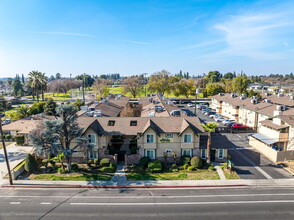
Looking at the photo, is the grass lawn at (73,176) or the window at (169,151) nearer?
the grass lawn at (73,176)

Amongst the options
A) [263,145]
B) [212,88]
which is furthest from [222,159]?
[212,88]

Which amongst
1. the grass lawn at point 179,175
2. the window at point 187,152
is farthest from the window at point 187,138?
the grass lawn at point 179,175

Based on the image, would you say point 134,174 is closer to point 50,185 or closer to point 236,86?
point 50,185

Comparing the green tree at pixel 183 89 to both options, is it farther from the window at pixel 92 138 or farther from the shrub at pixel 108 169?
the shrub at pixel 108 169

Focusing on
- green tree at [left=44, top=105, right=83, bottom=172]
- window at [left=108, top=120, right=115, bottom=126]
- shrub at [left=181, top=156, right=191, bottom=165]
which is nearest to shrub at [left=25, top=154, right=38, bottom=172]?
green tree at [left=44, top=105, right=83, bottom=172]

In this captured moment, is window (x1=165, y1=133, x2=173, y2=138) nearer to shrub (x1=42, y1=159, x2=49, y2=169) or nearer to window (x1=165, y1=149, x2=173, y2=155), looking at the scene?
window (x1=165, y1=149, x2=173, y2=155)

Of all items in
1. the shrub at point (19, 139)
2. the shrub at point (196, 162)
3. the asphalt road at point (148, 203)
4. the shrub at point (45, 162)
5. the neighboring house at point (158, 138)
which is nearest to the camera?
the asphalt road at point (148, 203)

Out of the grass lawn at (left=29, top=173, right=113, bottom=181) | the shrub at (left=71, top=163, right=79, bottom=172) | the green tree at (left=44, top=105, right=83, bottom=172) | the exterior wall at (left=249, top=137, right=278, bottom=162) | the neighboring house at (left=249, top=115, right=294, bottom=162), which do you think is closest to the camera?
the grass lawn at (left=29, top=173, right=113, bottom=181)
